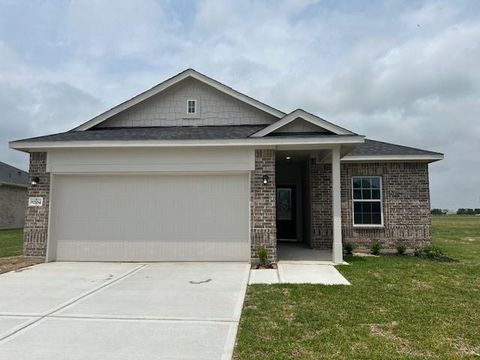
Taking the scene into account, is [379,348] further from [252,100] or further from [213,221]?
[252,100]

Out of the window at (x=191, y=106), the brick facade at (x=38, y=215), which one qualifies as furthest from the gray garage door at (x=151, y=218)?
the window at (x=191, y=106)

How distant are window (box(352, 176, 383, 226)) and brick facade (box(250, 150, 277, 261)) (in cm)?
425

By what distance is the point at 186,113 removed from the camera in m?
13.0

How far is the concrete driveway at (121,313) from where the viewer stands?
14.0ft

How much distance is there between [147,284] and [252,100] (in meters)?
7.30

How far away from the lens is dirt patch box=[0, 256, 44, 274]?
911cm

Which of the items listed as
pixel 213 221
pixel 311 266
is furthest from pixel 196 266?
pixel 311 266

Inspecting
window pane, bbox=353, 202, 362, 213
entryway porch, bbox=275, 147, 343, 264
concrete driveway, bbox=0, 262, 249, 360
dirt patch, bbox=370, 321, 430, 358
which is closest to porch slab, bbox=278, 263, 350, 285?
entryway porch, bbox=275, 147, 343, 264

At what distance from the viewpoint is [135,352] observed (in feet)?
13.8

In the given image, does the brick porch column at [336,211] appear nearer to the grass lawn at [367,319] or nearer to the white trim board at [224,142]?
the white trim board at [224,142]

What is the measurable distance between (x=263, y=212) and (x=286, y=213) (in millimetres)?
5815

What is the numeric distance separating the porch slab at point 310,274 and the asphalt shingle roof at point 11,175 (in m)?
21.6

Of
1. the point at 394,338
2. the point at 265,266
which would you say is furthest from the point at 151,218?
the point at 394,338

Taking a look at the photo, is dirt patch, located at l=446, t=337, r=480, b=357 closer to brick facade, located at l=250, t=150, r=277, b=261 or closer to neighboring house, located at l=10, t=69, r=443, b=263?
neighboring house, located at l=10, t=69, r=443, b=263
